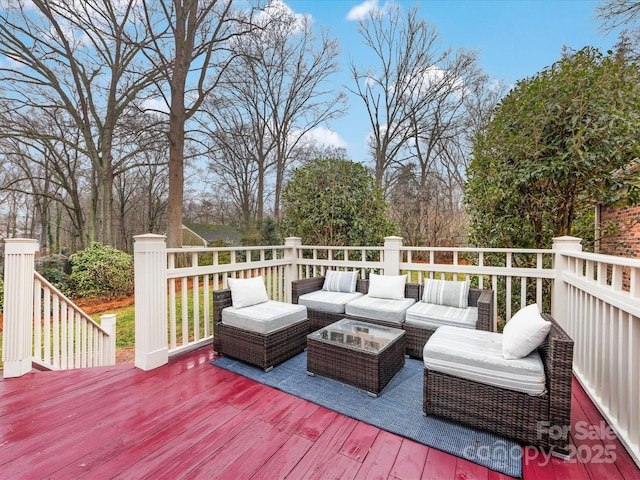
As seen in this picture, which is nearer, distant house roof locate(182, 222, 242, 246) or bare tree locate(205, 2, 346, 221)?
bare tree locate(205, 2, 346, 221)

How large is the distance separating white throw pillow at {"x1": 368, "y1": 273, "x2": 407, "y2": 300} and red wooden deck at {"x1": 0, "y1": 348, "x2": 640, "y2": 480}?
1.76 m

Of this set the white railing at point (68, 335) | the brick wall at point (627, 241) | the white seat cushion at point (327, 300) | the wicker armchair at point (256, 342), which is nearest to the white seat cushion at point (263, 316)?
the wicker armchair at point (256, 342)

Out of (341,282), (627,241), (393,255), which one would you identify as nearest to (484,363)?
(393,255)

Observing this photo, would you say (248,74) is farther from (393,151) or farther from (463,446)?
(463,446)

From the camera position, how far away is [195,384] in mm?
2662

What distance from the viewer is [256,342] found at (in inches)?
115

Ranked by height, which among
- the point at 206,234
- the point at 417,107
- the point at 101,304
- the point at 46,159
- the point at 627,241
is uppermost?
the point at 417,107

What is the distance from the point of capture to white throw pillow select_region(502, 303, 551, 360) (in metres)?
1.92

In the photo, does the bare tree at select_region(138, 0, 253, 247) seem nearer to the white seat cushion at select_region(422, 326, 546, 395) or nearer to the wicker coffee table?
the wicker coffee table

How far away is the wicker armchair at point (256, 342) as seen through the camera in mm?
2916

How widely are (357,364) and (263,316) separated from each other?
3.58 feet

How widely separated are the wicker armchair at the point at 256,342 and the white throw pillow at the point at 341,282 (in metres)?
0.86

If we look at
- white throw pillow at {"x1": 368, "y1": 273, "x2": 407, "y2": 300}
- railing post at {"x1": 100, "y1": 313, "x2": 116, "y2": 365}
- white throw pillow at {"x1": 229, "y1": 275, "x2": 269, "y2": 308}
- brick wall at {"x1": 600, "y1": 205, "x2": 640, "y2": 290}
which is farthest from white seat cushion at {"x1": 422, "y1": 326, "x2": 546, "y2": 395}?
railing post at {"x1": 100, "y1": 313, "x2": 116, "y2": 365}

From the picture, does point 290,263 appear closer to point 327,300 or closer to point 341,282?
point 341,282
